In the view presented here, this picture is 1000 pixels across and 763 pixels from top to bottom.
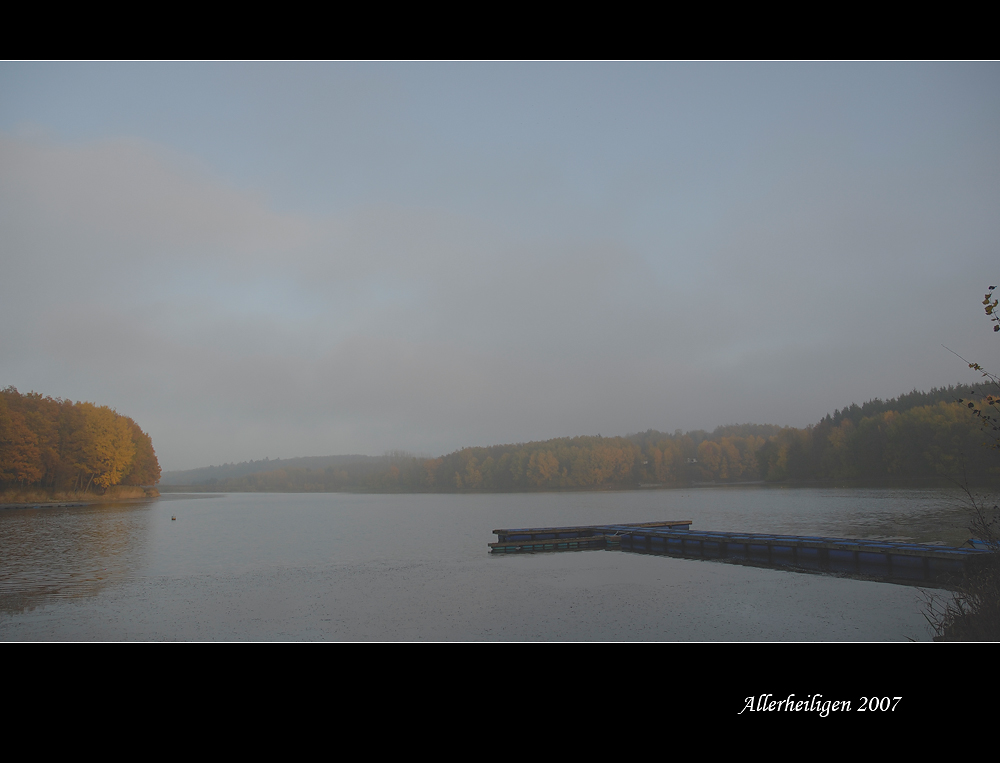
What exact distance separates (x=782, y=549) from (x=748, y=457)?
415 ft

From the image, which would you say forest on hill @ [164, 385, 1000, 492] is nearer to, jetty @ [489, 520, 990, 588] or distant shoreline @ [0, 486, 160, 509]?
jetty @ [489, 520, 990, 588]

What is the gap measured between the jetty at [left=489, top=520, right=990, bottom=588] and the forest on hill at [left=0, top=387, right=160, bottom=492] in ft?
198

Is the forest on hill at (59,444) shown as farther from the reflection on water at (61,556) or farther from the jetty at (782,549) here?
the jetty at (782,549)

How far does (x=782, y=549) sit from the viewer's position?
23688 mm

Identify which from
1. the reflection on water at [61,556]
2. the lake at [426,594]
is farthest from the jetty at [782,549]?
the reflection on water at [61,556]

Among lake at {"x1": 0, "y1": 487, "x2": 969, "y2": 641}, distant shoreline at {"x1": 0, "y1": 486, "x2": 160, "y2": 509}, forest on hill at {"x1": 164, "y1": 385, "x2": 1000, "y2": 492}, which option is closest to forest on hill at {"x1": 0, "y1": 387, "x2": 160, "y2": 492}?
distant shoreline at {"x1": 0, "y1": 486, "x2": 160, "y2": 509}

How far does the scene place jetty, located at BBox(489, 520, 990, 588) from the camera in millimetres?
18125

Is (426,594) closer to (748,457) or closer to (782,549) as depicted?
(782,549)

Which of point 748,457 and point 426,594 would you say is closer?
point 426,594

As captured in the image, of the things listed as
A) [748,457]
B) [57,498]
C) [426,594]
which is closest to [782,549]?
[426,594]

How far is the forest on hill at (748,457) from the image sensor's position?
74438mm
